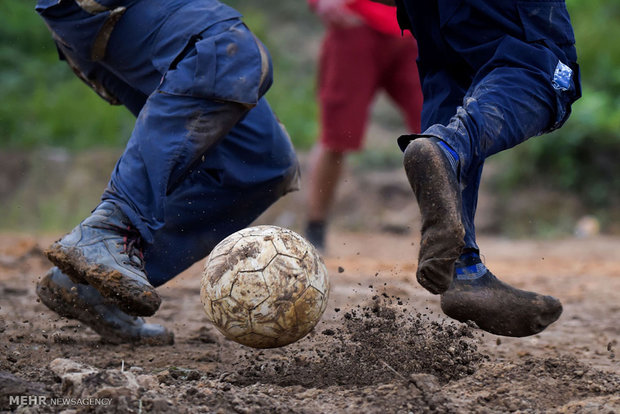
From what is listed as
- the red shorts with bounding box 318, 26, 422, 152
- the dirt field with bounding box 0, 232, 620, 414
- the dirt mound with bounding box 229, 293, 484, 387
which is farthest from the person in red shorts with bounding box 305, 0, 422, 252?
the dirt mound with bounding box 229, 293, 484, 387

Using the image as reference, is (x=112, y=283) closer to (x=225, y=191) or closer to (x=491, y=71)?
(x=225, y=191)

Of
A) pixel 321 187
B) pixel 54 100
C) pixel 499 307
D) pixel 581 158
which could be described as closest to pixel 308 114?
pixel 54 100

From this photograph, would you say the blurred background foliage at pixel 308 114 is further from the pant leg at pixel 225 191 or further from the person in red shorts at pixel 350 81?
the pant leg at pixel 225 191

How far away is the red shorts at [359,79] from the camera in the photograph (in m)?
6.04

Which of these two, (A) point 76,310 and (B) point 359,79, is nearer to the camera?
(A) point 76,310

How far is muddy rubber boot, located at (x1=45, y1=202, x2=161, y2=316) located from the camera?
2738 mm

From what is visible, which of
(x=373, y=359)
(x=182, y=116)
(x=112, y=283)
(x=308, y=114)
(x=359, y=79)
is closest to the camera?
(x=112, y=283)

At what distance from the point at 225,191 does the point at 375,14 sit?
9.75 ft

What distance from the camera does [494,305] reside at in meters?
2.74

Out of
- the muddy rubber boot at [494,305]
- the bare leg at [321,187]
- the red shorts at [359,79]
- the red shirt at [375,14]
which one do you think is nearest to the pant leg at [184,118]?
the muddy rubber boot at [494,305]

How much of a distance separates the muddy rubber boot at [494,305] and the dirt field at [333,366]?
0.19 meters

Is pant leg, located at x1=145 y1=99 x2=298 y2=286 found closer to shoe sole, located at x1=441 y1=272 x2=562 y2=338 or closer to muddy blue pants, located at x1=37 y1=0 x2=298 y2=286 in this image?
muddy blue pants, located at x1=37 y1=0 x2=298 y2=286

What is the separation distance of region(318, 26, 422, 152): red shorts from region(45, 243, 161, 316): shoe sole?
351 cm

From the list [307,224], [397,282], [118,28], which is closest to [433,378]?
[118,28]
